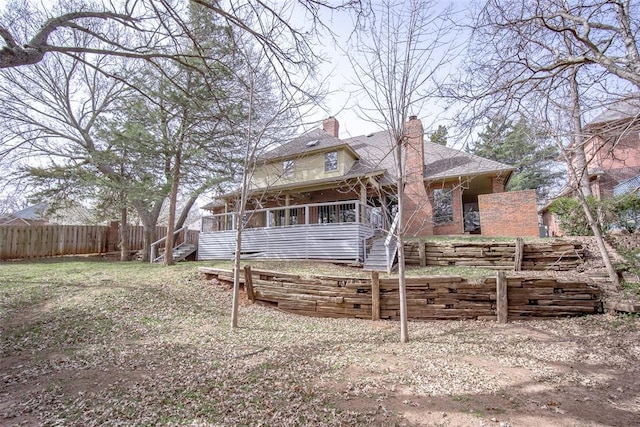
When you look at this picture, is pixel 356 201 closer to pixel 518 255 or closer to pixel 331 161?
pixel 518 255

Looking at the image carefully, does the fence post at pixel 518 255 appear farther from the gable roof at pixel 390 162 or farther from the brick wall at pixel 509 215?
the gable roof at pixel 390 162

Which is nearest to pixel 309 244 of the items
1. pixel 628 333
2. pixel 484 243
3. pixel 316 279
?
pixel 316 279

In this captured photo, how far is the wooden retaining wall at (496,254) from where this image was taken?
800 centimetres

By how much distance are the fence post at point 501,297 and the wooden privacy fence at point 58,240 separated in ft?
60.6

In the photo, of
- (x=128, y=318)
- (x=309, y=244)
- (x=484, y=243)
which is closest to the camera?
(x=128, y=318)

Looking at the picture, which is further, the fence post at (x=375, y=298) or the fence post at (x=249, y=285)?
the fence post at (x=249, y=285)

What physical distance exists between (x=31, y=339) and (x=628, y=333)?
985 centimetres

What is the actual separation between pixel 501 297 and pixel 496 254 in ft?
11.2

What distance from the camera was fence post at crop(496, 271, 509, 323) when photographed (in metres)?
5.69

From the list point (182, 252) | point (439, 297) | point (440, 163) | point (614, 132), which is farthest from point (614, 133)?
point (182, 252)

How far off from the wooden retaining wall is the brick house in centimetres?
97

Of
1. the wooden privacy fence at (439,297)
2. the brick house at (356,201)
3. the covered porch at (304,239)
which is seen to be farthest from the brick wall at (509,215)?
the wooden privacy fence at (439,297)

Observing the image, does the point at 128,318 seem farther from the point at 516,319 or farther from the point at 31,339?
the point at 516,319

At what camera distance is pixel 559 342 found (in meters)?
4.79
